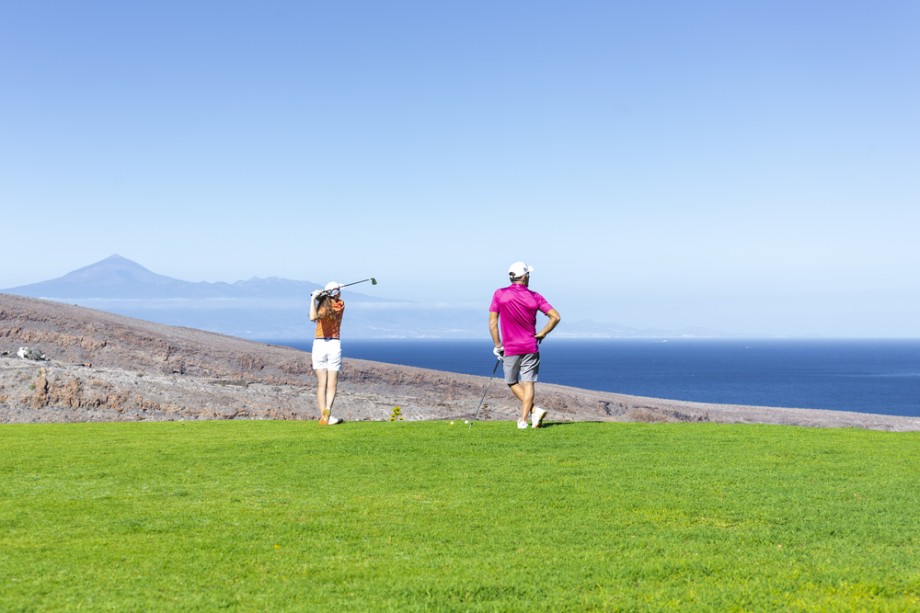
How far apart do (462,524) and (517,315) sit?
6.43 metres

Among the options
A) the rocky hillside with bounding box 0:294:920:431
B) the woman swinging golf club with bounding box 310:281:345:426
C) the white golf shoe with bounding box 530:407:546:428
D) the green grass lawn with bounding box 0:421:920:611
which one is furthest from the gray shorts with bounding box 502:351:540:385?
the rocky hillside with bounding box 0:294:920:431

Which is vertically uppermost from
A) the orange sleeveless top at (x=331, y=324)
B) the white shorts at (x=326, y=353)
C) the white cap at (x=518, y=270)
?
the white cap at (x=518, y=270)

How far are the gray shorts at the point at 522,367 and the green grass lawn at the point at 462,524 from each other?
1282mm

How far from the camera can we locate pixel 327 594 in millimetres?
5441

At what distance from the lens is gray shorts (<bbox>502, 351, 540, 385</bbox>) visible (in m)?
13.5

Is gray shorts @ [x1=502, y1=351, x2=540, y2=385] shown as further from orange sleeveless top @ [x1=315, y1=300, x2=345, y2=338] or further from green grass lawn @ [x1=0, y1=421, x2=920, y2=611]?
orange sleeveless top @ [x1=315, y1=300, x2=345, y2=338]

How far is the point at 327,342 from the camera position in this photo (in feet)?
48.9

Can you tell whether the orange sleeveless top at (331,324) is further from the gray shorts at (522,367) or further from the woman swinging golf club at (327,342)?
the gray shorts at (522,367)

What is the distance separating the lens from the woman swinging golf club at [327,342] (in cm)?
1485

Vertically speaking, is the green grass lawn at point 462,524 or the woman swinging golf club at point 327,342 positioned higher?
the woman swinging golf club at point 327,342

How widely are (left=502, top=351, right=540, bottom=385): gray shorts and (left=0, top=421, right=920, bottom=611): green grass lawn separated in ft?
4.21

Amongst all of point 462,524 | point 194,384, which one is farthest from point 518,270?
point 194,384

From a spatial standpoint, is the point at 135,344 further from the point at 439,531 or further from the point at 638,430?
the point at 439,531

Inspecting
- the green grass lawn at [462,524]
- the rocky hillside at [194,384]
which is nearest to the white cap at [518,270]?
the green grass lawn at [462,524]
